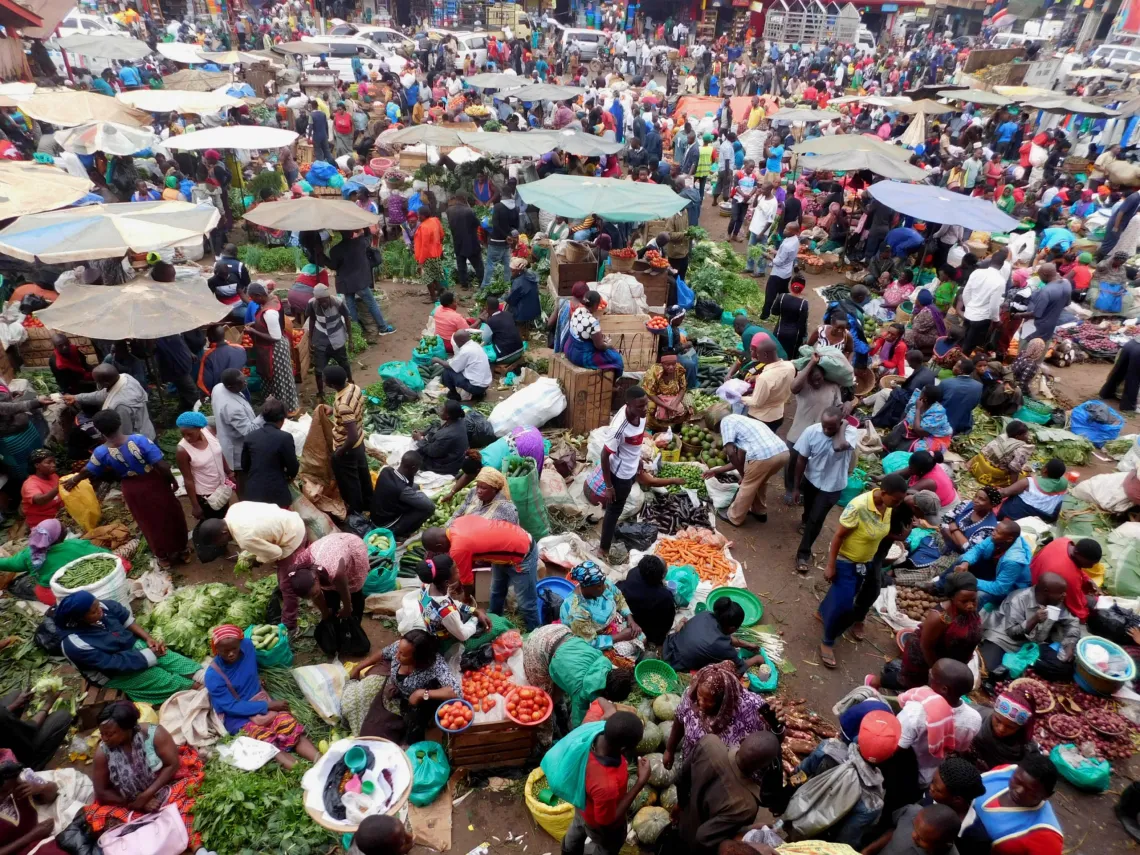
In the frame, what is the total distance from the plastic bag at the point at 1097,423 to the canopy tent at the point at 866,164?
5450mm

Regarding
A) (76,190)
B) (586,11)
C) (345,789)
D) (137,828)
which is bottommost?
(137,828)

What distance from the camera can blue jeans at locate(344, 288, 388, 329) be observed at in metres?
10.3

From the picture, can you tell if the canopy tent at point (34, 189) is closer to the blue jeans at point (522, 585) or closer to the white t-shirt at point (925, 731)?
the blue jeans at point (522, 585)

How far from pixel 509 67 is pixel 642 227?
2212 cm

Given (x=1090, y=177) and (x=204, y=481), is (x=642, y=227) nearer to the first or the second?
(x=204, y=481)

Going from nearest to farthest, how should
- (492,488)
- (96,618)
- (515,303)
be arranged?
(96,618)
(492,488)
(515,303)

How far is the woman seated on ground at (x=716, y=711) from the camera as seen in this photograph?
13.0 feet

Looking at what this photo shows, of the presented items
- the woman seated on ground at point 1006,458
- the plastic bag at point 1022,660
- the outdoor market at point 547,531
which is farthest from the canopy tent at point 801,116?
the plastic bag at point 1022,660

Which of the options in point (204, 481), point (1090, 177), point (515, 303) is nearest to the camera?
point (204, 481)

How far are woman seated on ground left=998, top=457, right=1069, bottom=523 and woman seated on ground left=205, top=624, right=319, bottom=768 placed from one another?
6.70 metres

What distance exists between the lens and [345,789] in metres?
4.02

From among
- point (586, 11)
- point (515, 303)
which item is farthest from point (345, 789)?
point (586, 11)

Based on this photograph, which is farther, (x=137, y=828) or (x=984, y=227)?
(x=984, y=227)

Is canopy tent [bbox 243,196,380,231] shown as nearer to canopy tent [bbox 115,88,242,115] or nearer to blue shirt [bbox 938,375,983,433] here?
canopy tent [bbox 115,88,242,115]
